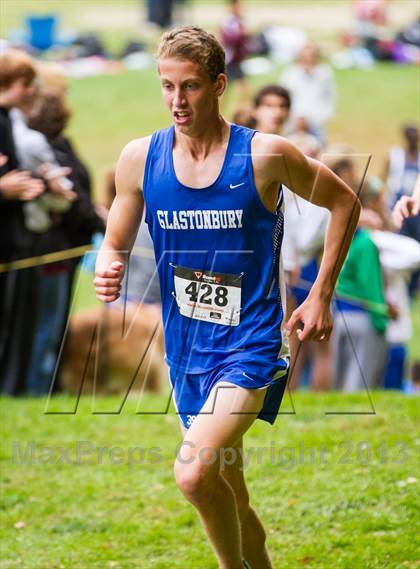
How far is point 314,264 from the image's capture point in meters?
9.10

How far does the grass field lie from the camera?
5668mm

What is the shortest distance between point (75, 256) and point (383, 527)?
3951 millimetres

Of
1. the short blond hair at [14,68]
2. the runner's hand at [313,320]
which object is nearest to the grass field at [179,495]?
the runner's hand at [313,320]

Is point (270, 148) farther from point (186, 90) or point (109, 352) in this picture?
point (109, 352)

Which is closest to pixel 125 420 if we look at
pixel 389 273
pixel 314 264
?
pixel 314 264

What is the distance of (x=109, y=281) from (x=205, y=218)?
0.46m

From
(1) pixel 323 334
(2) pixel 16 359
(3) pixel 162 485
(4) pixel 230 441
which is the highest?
(1) pixel 323 334

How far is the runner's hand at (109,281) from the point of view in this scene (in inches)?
178

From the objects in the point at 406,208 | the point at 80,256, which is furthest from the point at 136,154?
the point at 80,256

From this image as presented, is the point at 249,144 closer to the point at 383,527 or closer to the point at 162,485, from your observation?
the point at 383,527

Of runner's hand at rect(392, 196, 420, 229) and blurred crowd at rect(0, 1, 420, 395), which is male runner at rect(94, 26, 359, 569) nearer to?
runner's hand at rect(392, 196, 420, 229)

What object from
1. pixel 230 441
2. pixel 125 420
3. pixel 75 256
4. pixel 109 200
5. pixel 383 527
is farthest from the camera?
pixel 109 200

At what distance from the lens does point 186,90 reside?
4.39 m

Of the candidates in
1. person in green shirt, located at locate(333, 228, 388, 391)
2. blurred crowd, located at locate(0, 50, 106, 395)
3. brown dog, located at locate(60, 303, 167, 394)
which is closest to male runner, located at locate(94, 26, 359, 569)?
blurred crowd, located at locate(0, 50, 106, 395)
